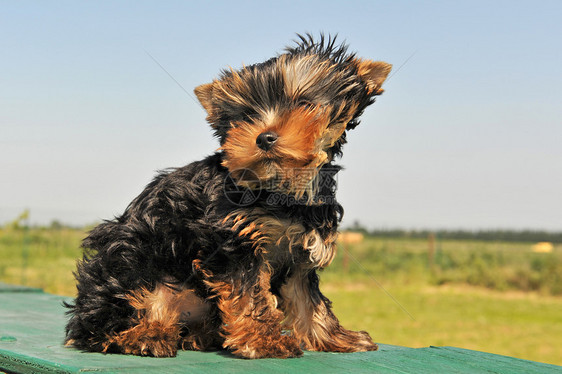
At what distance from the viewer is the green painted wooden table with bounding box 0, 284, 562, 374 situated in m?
2.91

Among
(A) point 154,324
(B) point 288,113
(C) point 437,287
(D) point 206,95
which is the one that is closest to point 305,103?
(B) point 288,113

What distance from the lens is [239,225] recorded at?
3.25m

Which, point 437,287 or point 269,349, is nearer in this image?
point 269,349

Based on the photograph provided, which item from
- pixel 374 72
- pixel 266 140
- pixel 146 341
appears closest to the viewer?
pixel 266 140

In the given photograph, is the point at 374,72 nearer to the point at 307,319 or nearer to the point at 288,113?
the point at 288,113

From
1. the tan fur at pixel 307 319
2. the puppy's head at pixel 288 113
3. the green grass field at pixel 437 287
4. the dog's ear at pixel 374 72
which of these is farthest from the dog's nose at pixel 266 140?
the green grass field at pixel 437 287

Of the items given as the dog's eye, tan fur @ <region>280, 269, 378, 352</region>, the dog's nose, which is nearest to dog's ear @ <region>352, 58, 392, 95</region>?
the dog's eye

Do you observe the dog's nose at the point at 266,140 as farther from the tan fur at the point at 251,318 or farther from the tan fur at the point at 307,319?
the tan fur at the point at 307,319

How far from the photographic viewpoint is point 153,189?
361 centimetres

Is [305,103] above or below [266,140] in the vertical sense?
above

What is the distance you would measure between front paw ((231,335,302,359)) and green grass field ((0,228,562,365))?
9421 mm

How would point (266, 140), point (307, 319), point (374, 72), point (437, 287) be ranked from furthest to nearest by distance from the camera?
point (437, 287), point (307, 319), point (374, 72), point (266, 140)

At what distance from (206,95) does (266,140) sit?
815mm

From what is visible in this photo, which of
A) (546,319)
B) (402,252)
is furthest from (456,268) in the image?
(546,319)
